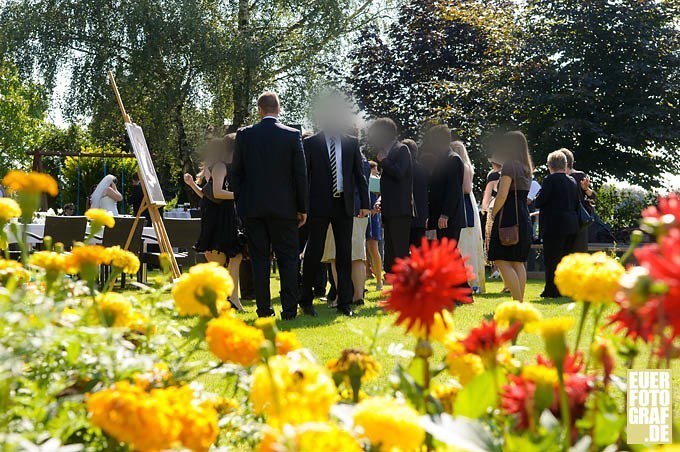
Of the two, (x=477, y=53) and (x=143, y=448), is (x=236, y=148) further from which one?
(x=477, y=53)

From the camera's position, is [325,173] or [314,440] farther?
[325,173]

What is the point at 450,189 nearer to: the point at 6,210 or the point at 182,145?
the point at 6,210

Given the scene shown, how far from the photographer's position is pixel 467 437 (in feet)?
4.63

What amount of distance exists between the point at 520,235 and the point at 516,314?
687cm

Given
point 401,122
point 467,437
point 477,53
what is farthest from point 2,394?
point 477,53

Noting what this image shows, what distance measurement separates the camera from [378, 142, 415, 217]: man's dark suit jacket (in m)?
9.54

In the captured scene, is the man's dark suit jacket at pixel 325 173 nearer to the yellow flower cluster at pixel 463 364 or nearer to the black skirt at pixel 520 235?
the black skirt at pixel 520 235

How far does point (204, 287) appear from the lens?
2027 millimetres

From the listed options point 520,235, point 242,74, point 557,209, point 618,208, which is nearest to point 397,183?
point 520,235

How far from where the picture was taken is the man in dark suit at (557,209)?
10.5 meters

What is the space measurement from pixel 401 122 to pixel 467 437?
27227 mm

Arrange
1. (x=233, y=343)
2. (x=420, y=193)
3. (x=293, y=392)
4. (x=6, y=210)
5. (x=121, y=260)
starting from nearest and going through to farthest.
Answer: (x=293, y=392) → (x=233, y=343) → (x=6, y=210) → (x=121, y=260) → (x=420, y=193)

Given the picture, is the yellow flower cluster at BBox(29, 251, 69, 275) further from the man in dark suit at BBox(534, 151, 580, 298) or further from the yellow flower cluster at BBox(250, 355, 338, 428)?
the man in dark suit at BBox(534, 151, 580, 298)

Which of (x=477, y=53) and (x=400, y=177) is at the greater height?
(x=477, y=53)
